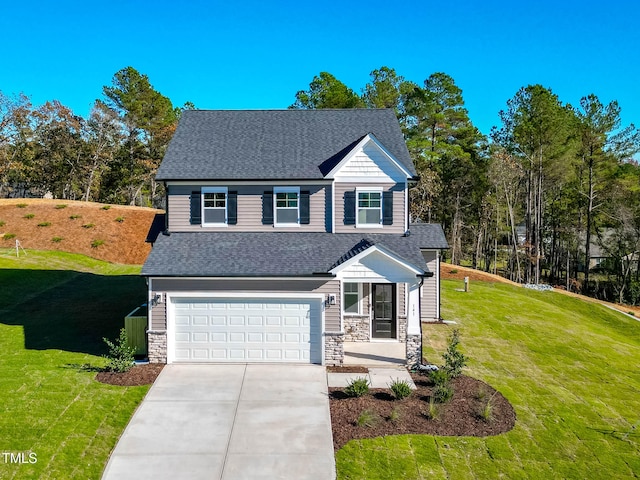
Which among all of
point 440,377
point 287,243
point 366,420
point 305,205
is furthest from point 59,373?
point 440,377

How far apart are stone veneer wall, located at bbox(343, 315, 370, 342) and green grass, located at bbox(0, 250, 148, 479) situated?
7.82 metres

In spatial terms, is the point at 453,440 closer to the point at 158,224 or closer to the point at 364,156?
the point at 364,156

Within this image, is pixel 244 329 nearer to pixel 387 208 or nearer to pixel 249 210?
pixel 249 210

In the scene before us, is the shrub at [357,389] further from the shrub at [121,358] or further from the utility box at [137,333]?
the utility box at [137,333]

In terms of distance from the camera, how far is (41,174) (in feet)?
177

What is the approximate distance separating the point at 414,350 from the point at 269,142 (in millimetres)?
10492

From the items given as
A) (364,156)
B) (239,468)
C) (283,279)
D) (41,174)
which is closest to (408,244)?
(364,156)

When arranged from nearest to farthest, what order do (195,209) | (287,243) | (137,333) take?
(137,333), (287,243), (195,209)

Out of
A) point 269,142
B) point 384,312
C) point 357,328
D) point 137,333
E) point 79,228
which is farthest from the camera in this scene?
point 79,228

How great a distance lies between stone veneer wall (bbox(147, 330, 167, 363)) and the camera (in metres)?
15.2

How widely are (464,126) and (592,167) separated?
1181cm

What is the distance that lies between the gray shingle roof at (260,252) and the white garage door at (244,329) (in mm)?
1075

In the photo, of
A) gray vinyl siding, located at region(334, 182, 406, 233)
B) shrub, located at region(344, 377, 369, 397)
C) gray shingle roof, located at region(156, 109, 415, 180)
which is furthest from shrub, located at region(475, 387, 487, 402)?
gray shingle roof, located at region(156, 109, 415, 180)

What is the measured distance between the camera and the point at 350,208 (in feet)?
58.0
